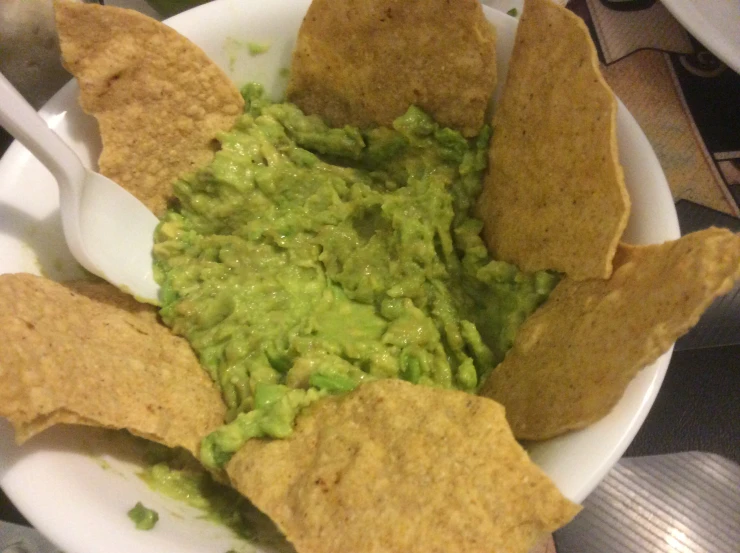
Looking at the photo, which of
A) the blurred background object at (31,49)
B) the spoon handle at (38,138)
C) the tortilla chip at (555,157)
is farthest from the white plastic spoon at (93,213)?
the tortilla chip at (555,157)

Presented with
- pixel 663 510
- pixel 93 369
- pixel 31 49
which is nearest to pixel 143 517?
pixel 93 369

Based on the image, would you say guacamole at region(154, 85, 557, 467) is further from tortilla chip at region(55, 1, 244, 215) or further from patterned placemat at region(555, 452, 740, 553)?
patterned placemat at region(555, 452, 740, 553)

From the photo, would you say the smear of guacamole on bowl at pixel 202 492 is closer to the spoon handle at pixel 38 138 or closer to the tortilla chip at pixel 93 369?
the tortilla chip at pixel 93 369

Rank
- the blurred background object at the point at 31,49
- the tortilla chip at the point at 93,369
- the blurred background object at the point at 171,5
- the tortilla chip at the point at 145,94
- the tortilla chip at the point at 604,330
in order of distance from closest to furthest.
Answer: the tortilla chip at the point at 604,330
the tortilla chip at the point at 93,369
the tortilla chip at the point at 145,94
the blurred background object at the point at 31,49
the blurred background object at the point at 171,5

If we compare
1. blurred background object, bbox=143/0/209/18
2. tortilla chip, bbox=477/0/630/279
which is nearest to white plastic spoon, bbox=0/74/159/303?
blurred background object, bbox=143/0/209/18

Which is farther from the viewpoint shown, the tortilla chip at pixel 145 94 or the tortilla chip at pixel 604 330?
the tortilla chip at pixel 145 94

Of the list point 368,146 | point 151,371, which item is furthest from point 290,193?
point 151,371
